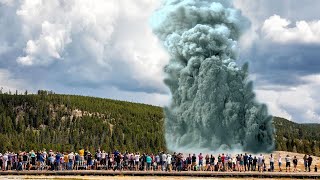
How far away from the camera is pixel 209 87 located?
71.8m

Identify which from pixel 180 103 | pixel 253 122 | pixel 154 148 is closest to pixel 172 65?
pixel 180 103

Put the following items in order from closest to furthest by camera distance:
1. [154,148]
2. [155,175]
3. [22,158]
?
[155,175], [22,158], [154,148]

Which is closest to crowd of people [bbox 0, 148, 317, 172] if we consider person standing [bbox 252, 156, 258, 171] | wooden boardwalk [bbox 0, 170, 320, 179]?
person standing [bbox 252, 156, 258, 171]

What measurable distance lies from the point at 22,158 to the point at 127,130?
150183 millimetres

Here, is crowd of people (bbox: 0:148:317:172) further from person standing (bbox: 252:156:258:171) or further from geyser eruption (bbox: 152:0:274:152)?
geyser eruption (bbox: 152:0:274:152)

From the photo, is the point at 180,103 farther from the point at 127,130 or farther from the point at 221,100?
the point at 127,130

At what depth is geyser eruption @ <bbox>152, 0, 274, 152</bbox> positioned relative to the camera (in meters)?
70.3

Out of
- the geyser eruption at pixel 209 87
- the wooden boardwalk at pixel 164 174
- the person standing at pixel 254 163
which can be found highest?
the geyser eruption at pixel 209 87

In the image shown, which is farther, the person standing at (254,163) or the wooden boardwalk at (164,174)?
the person standing at (254,163)

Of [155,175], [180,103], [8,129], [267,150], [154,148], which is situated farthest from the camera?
[8,129]

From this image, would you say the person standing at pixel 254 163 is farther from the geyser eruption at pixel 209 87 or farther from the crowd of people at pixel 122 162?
the geyser eruption at pixel 209 87

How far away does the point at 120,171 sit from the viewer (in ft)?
144

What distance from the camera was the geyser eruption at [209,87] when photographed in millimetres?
70312

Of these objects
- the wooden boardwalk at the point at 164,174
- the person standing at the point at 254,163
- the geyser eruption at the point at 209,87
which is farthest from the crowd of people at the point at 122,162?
the geyser eruption at the point at 209,87
